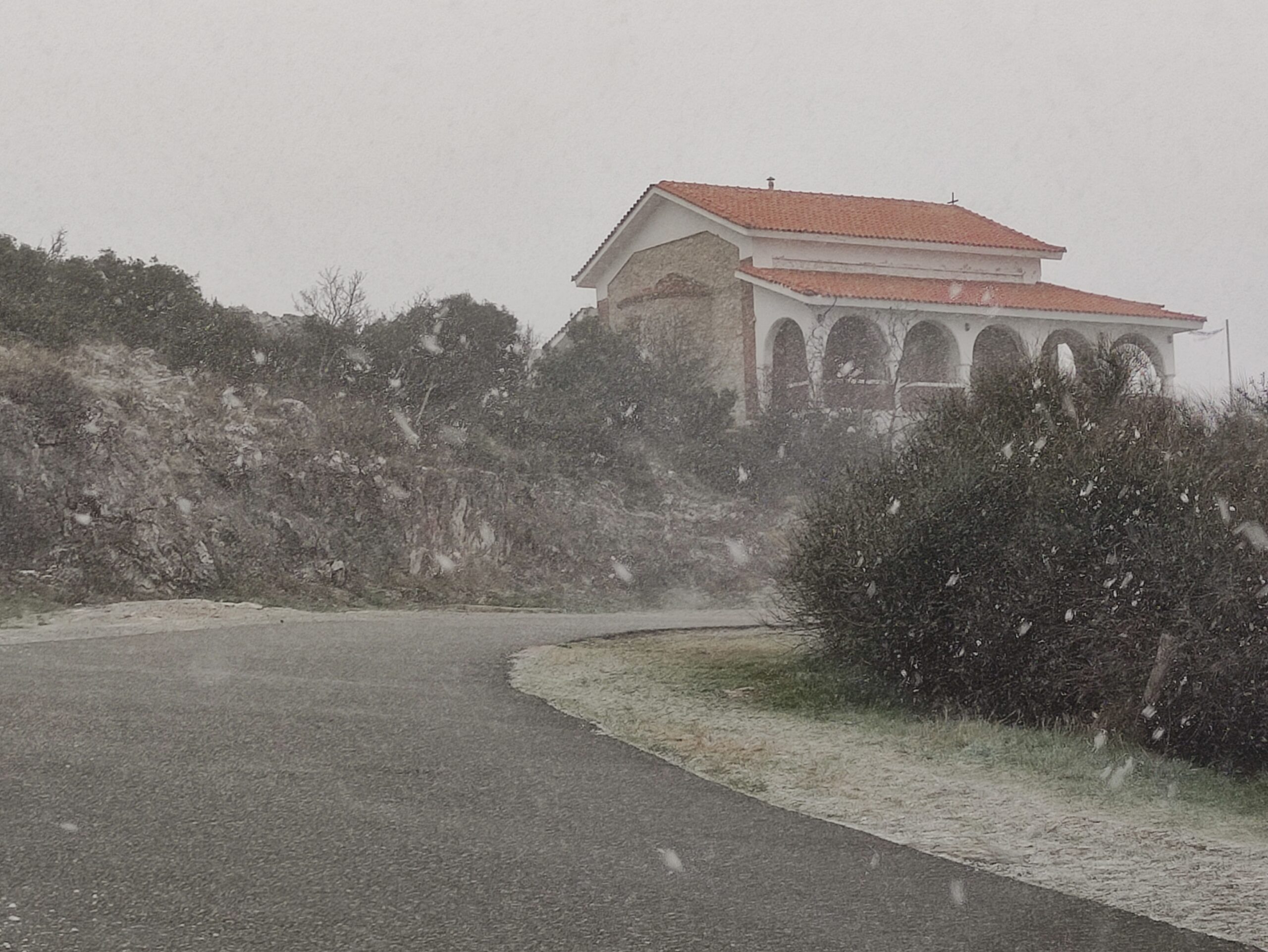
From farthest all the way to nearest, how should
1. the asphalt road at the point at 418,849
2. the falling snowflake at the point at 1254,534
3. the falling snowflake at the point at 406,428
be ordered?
the falling snowflake at the point at 406,428 < the falling snowflake at the point at 1254,534 < the asphalt road at the point at 418,849

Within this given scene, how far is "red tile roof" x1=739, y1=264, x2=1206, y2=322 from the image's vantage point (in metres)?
30.9

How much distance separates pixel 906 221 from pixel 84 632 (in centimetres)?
2638

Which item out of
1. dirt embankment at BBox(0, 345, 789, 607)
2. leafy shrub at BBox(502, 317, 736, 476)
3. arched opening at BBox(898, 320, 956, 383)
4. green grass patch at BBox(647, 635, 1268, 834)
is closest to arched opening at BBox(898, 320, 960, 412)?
arched opening at BBox(898, 320, 956, 383)

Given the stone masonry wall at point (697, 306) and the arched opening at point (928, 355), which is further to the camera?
the stone masonry wall at point (697, 306)

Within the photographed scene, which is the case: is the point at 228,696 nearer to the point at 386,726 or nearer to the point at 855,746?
the point at 386,726

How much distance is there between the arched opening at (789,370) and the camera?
102 feet

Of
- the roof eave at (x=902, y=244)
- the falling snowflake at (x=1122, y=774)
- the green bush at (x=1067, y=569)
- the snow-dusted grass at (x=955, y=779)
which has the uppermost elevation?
the roof eave at (x=902, y=244)

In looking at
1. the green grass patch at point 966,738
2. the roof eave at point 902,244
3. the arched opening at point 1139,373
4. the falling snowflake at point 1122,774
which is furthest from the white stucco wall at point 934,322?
the falling snowflake at point 1122,774

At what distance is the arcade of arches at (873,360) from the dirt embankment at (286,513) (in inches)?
182

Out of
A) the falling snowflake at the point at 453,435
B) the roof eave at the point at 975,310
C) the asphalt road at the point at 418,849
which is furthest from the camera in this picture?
the roof eave at the point at 975,310

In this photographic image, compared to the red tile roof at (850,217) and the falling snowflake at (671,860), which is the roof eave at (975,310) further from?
the falling snowflake at (671,860)

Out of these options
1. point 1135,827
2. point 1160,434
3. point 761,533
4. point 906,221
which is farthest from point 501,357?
point 1135,827

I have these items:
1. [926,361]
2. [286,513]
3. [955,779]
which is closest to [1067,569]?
[955,779]

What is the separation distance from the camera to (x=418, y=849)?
6.38 meters
